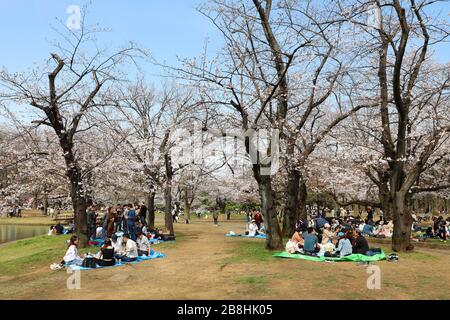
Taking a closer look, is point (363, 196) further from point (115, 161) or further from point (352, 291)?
point (352, 291)

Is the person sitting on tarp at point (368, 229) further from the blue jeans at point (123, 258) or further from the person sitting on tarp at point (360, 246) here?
the blue jeans at point (123, 258)

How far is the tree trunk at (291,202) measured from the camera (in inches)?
813

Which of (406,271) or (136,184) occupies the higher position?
(136,184)

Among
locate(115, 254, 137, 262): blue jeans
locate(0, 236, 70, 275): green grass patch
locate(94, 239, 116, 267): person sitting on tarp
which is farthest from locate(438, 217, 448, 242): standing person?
locate(0, 236, 70, 275): green grass patch

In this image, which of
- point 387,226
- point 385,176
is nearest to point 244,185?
point 385,176

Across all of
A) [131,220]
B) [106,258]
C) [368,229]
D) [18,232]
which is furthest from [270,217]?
[18,232]

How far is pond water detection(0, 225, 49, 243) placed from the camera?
32.7 m

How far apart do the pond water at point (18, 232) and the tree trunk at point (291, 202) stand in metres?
20.9

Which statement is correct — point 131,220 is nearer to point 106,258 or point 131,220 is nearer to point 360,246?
point 106,258

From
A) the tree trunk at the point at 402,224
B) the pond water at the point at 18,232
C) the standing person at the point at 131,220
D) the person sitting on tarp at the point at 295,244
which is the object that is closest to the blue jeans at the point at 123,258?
the standing person at the point at 131,220

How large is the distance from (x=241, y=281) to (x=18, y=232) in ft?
102

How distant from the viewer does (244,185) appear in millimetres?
43812

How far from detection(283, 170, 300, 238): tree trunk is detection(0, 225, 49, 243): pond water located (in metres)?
20.9
